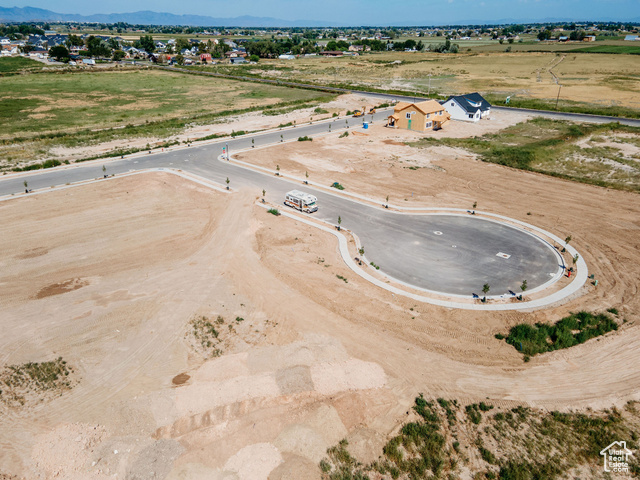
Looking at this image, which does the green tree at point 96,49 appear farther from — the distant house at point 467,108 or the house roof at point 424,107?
the distant house at point 467,108

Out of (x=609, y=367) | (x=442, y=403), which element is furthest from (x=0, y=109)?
(x=609, y=367)

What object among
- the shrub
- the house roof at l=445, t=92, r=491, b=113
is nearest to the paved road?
the shrub

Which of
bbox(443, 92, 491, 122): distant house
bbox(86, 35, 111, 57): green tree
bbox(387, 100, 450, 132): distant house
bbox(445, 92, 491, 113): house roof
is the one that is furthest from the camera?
bbox(86, 35, 111, 57): green tree

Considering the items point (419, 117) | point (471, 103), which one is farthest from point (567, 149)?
point (419, 117)

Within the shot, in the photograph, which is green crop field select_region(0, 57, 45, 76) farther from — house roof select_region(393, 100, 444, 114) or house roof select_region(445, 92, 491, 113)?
house roof select_region(445, 92, 491, 113)

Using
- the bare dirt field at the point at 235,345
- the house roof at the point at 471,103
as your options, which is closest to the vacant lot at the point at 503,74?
the house roof at the point at 471,103

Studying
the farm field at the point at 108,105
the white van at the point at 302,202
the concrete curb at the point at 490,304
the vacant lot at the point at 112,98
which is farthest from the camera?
the vacant lot at the point at 112,98
